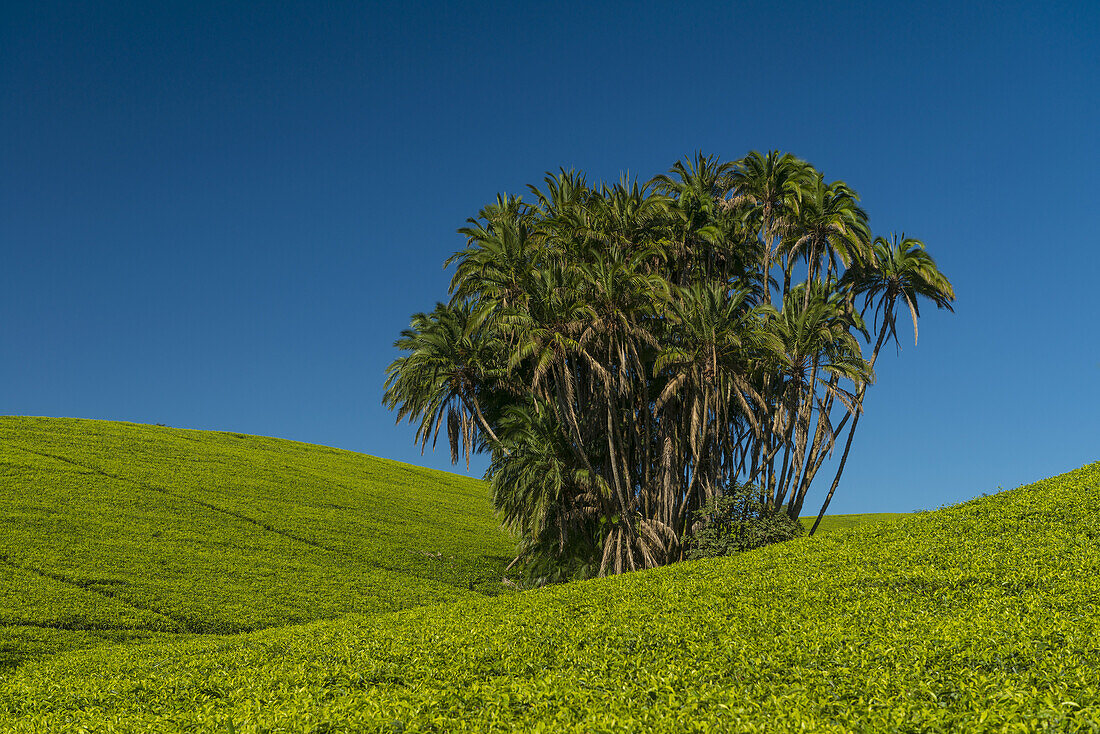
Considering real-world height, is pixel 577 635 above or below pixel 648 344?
below

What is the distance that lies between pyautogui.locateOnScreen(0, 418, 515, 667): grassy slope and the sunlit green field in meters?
0.18

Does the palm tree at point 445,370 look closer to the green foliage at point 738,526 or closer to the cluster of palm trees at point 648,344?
the cluster of palm trees at point 648,344

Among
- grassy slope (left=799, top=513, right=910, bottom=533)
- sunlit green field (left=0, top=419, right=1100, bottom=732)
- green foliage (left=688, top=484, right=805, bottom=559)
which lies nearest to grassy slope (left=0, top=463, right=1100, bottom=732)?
sunlit green field (left=0, top=419, right=1100, bottom=732)

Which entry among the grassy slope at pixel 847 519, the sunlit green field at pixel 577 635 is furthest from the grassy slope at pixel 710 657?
the grassy slope at pixel 847 519

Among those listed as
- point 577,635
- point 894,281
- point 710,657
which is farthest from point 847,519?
point 710,657

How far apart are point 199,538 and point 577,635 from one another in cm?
2854

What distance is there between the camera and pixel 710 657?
40.8 feet

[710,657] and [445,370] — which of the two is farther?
[445,370]

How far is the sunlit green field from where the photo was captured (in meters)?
9.87

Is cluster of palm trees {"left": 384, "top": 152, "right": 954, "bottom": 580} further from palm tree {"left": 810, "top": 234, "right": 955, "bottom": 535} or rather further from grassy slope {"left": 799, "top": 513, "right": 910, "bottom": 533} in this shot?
grassy slope {"left": 799, "top": 513, "right": 910, "bottom": 533}

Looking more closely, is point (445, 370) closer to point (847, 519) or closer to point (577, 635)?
point (577, 635)

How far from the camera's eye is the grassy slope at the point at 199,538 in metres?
27.7

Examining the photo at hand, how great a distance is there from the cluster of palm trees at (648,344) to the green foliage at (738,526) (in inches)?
36.2

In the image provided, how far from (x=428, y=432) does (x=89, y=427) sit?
112 feet
